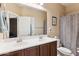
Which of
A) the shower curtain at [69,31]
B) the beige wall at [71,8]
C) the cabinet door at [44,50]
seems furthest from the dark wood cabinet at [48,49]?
the beige wall at [71,8]

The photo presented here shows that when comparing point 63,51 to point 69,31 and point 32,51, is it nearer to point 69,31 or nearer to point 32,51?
point 69,31

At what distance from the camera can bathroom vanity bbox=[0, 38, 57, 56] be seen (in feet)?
5.05

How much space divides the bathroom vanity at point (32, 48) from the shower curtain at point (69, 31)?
0.18 m

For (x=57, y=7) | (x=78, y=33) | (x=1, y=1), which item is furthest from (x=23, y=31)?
(x=78, y=33)

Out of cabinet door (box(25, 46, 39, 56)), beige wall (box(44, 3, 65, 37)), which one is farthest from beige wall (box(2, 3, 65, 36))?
cabinet door (box(25, 46, 39, 56))

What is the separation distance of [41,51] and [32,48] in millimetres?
152

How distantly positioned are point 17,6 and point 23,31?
0.39 meters

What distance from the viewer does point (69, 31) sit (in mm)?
1795

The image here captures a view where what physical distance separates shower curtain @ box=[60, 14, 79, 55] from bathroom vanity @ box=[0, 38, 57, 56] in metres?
0.18

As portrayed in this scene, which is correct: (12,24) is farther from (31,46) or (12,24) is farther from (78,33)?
(78,33)

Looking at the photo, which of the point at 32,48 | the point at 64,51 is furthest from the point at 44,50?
the point at 64,51

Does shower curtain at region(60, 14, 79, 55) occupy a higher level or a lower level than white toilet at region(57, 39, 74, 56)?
higher

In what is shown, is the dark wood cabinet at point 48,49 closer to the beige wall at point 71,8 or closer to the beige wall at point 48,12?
the beige wall at point 48,12

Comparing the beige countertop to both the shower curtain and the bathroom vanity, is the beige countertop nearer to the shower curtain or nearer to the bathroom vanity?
the bathroom vanity
